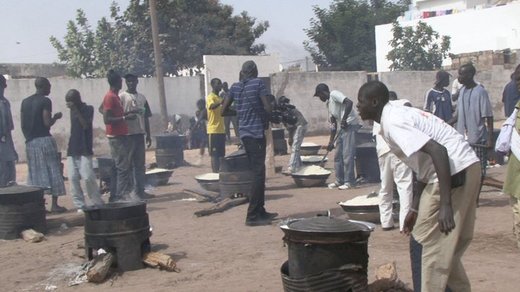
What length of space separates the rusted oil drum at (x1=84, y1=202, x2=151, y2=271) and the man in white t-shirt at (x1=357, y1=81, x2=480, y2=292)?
293cm

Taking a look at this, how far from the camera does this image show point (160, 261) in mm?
5777

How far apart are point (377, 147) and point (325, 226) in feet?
9.52

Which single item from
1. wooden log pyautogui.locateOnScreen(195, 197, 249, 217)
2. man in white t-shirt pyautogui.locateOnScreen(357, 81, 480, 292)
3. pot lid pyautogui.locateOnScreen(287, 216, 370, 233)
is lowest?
wooden log pyautogui.locateOnScreen(195, 197, 249, 217)

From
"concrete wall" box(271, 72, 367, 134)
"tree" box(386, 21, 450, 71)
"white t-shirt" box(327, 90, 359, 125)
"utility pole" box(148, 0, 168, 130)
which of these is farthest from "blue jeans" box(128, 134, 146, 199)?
"tree" box(386, 21, 450, 71)

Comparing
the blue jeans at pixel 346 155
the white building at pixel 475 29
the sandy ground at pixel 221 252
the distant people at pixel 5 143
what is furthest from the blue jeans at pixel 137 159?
the white building at pixel 475 29

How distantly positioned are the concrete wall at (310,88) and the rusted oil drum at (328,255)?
18.1m

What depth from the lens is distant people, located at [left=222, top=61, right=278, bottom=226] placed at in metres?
7.35

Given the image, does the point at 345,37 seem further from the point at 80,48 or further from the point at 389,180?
the point at 389,180

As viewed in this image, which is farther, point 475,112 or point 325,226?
point 475,112

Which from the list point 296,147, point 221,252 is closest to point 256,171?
point 221,252

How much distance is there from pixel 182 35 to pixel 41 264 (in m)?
20.8

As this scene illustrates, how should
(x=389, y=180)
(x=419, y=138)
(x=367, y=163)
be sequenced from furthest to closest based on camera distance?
(x=367, y=163) < (x=389, y=180) < (x=419, y=138)

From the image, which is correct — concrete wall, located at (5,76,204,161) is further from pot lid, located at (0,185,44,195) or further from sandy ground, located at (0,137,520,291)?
pot lid, located at (0,185,44,195)

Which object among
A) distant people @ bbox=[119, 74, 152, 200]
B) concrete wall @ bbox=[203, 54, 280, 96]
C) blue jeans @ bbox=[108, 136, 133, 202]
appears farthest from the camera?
concrete wall @ bbox=[203, 54, 280, 96]
